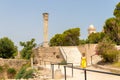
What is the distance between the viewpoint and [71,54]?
3266 cm

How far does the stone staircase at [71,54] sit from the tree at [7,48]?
14.6 meters

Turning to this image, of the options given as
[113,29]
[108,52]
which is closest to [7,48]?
[113,29]

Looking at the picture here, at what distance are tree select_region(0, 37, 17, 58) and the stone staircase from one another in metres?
14.6

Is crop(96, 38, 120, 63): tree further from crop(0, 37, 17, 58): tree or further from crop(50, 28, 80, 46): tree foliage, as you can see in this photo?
crop(0, 37, 17, 58): tree

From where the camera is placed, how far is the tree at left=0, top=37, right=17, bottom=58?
149 ft

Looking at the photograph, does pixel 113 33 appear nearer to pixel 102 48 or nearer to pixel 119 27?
pixel 119 27

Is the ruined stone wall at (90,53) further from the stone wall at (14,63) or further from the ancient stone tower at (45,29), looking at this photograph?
the stone wall at (14,63)

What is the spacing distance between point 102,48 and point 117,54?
151 cm

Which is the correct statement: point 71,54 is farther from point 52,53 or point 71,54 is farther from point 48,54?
point 48,54

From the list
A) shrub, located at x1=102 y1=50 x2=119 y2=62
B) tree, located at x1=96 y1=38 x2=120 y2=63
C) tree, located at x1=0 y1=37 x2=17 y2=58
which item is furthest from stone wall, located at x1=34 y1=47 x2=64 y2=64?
tree, located at x1=0 y1=37 x2=17 y2=58

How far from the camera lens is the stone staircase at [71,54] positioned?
3129cm

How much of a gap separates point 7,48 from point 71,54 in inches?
631

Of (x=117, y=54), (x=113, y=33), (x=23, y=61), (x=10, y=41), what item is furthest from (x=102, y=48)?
(x=10, y=41)

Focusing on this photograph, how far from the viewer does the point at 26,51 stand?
140 feet
